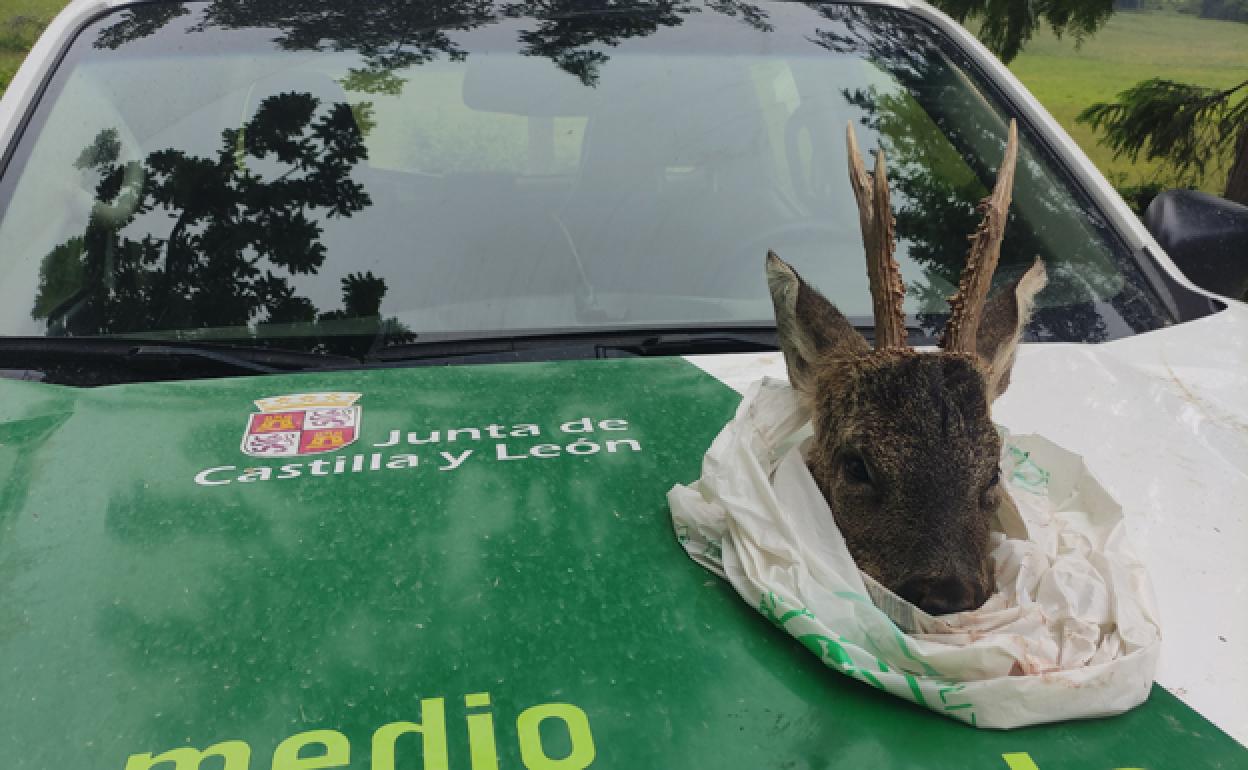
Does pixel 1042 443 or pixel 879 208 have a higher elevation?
pixel 879 208

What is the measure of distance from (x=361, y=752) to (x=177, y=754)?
0.71ft

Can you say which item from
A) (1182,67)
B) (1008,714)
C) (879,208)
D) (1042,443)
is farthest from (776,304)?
(1182,67)

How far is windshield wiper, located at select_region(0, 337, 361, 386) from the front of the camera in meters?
2.23

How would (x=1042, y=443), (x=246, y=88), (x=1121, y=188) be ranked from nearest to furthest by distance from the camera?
(x=1042, y=443), (x=246, y=88), (x=1121, y=188)

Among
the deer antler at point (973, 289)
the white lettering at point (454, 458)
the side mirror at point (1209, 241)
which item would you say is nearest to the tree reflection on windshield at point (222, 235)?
the white lettering at point (454, 458)

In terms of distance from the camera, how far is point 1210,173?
681 cm

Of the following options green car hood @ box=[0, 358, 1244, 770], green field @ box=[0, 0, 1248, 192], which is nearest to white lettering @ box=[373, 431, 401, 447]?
green car hood @ box=[0, 358, 1244, 770]

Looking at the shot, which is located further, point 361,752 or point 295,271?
point 295,271

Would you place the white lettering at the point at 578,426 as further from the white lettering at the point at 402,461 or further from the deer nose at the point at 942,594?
the deer nose at the point at 942,594

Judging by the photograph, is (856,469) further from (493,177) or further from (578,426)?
(493,177)

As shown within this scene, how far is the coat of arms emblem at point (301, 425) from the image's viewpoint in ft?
6.45

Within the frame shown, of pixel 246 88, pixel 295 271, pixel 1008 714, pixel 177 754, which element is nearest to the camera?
pixel 177 754

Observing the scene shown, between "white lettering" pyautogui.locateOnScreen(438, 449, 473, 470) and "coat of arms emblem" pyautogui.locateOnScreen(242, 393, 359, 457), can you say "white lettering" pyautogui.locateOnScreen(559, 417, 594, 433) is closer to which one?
"white lettering" pyautogui.locateOnScreen(438, 449, 473, 470)

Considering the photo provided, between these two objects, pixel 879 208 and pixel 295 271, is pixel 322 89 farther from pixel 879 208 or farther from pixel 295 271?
pixel 879 208
